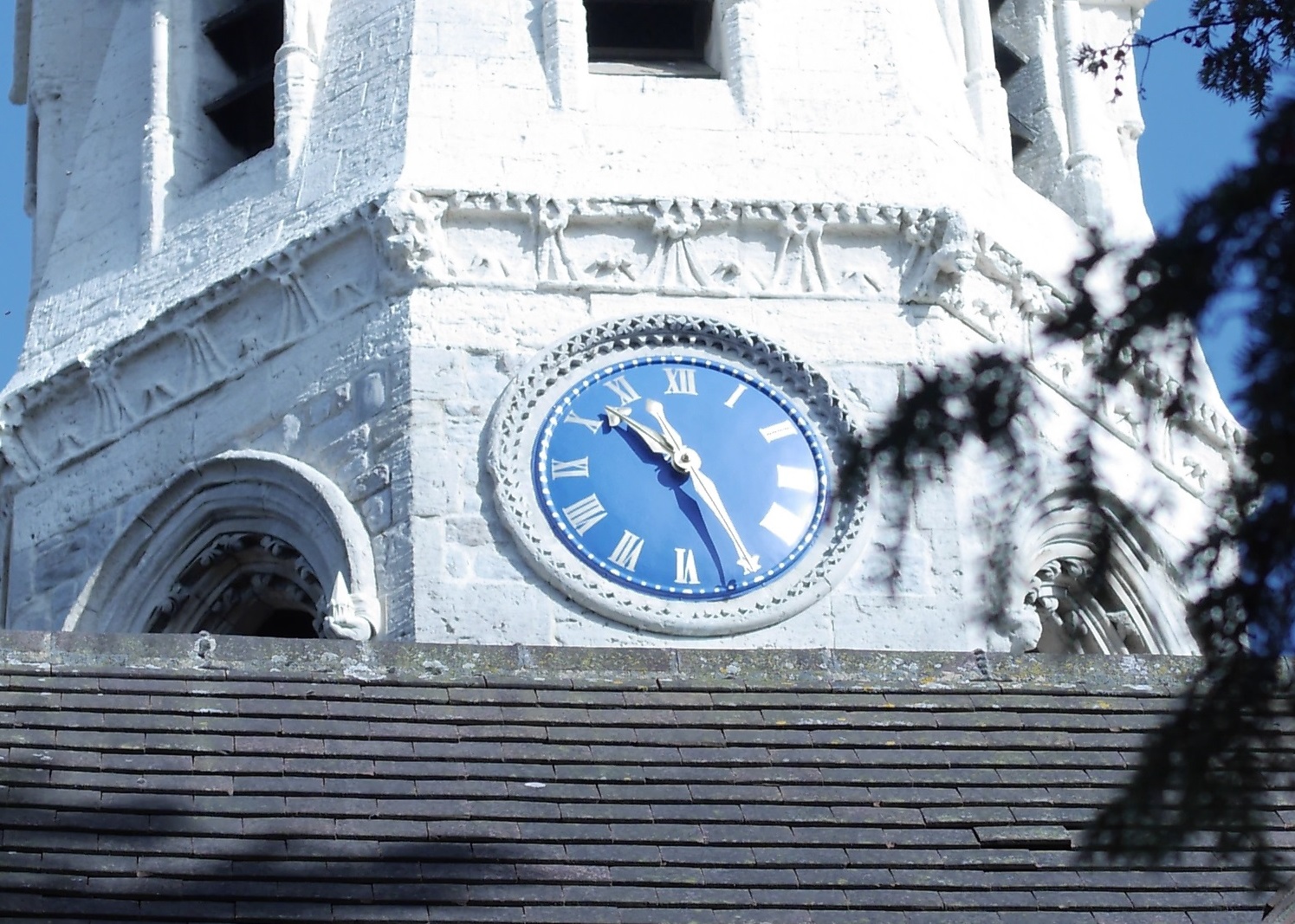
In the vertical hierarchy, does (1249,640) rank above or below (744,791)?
below

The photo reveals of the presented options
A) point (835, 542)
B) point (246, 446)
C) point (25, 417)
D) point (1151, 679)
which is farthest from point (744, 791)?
point (25, 417)

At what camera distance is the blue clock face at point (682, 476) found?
63.2ft

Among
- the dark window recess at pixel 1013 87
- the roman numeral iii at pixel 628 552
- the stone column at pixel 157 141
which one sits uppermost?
the dark window recess at pixel 1013 87

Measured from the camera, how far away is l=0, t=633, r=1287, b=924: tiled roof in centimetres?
1381

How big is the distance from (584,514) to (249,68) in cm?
502

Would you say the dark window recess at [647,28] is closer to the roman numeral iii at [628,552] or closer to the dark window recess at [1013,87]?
the dark window recess at [1013,87]

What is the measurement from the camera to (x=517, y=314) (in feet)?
65.9

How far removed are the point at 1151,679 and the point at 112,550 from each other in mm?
6731

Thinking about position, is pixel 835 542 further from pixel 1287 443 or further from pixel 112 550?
pixel 1287 443

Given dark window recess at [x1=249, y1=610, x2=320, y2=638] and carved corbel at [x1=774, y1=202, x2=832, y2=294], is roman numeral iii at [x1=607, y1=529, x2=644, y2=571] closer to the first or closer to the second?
carved corbel at [x1=774, y1=202, x2=832, y2=294]

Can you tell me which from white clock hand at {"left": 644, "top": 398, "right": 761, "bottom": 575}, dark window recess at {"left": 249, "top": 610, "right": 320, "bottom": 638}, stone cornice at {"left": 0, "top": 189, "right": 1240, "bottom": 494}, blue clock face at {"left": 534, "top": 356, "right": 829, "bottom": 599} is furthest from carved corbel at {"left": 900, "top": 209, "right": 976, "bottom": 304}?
dark window recess at {"left": 249, "top": 610, "right": 320, "bottom": 638}

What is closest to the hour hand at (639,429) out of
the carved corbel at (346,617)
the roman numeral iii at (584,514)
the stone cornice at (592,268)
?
the roman numeral iii at (584,514)

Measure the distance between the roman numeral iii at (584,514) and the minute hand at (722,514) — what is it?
53 centimetres

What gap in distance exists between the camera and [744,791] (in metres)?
15.0
